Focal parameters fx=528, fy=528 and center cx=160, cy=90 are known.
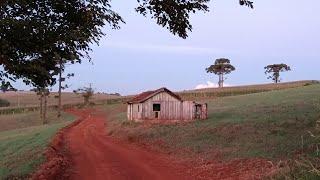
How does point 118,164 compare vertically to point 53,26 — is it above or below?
below

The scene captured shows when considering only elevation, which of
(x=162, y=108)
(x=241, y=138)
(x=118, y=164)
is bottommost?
(x=118, y=164)

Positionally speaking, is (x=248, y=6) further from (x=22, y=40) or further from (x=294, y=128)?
(x=294, y=128)

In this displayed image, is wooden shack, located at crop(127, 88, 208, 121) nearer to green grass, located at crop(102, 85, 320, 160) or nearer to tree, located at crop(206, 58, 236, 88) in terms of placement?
green grass, located at crop(102, 85, 320, 160)

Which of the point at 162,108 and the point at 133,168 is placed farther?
the point at 162,108

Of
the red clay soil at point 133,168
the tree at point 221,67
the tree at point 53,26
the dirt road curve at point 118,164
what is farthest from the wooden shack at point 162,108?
the tree at point 221,67

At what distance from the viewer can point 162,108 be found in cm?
4769

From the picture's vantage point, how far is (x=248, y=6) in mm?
11195

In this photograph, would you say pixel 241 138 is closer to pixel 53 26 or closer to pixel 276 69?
pixel 53 26

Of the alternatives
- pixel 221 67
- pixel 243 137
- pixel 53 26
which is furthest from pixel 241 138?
pixel 221 67

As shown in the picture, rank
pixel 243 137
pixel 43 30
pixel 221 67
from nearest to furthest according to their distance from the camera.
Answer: pixel 43 30
pixel 243 137
pixel 221 67

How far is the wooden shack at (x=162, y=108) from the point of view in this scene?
4683cm

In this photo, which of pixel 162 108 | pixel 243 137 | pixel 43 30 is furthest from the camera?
pixel 162 108

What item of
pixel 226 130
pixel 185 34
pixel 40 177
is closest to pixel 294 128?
pixel 226 130

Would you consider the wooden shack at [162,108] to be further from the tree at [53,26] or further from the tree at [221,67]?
the tree at [221,67]
